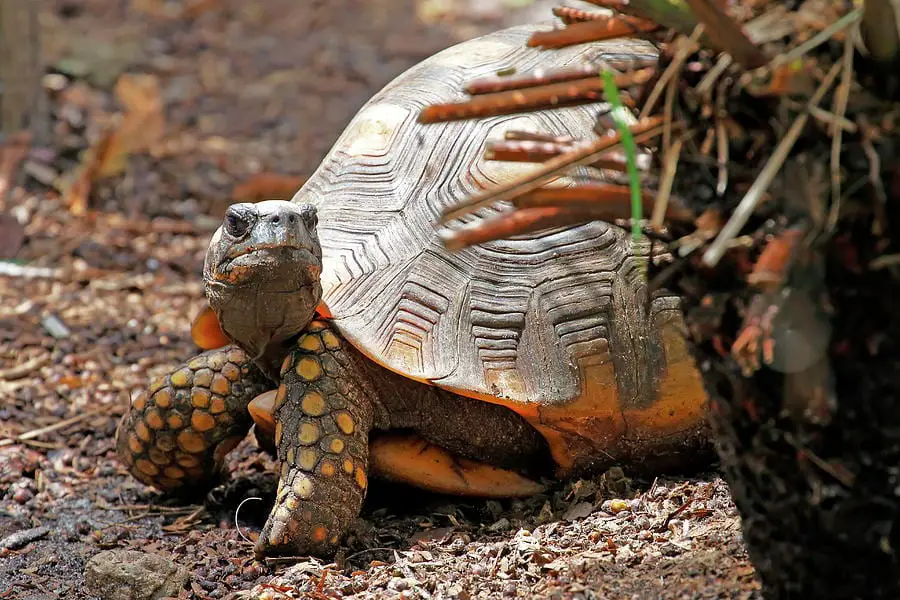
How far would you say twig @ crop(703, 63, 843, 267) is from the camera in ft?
5.58

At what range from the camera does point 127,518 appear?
3.96m

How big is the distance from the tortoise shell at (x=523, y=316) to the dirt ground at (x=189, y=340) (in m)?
0.27

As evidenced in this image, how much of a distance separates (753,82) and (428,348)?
187cm

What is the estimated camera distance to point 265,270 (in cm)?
329

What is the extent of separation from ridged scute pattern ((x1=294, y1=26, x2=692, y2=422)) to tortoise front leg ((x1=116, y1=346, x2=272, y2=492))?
514 mm

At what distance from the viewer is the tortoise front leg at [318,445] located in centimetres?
330

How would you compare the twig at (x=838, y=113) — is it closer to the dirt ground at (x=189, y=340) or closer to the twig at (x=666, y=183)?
the twig at (x=666, y=183)

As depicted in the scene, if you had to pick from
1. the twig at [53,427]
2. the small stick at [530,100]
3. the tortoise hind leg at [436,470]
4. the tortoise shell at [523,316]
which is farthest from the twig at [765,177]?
the twig at [53,427]

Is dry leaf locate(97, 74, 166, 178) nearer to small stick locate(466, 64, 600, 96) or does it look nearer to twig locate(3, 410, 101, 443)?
twig locate(3, 410, 101, 443)

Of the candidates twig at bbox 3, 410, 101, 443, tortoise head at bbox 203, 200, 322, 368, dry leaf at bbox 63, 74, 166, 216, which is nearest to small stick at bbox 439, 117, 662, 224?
tortoise head at bbox 203, 200, 322, 368

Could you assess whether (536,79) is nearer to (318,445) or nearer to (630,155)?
(630,155)

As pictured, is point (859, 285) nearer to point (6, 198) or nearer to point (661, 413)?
point (661, 413)

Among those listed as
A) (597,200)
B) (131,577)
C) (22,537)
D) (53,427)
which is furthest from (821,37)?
(53,427)

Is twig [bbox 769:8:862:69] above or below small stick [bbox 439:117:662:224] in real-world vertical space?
above
